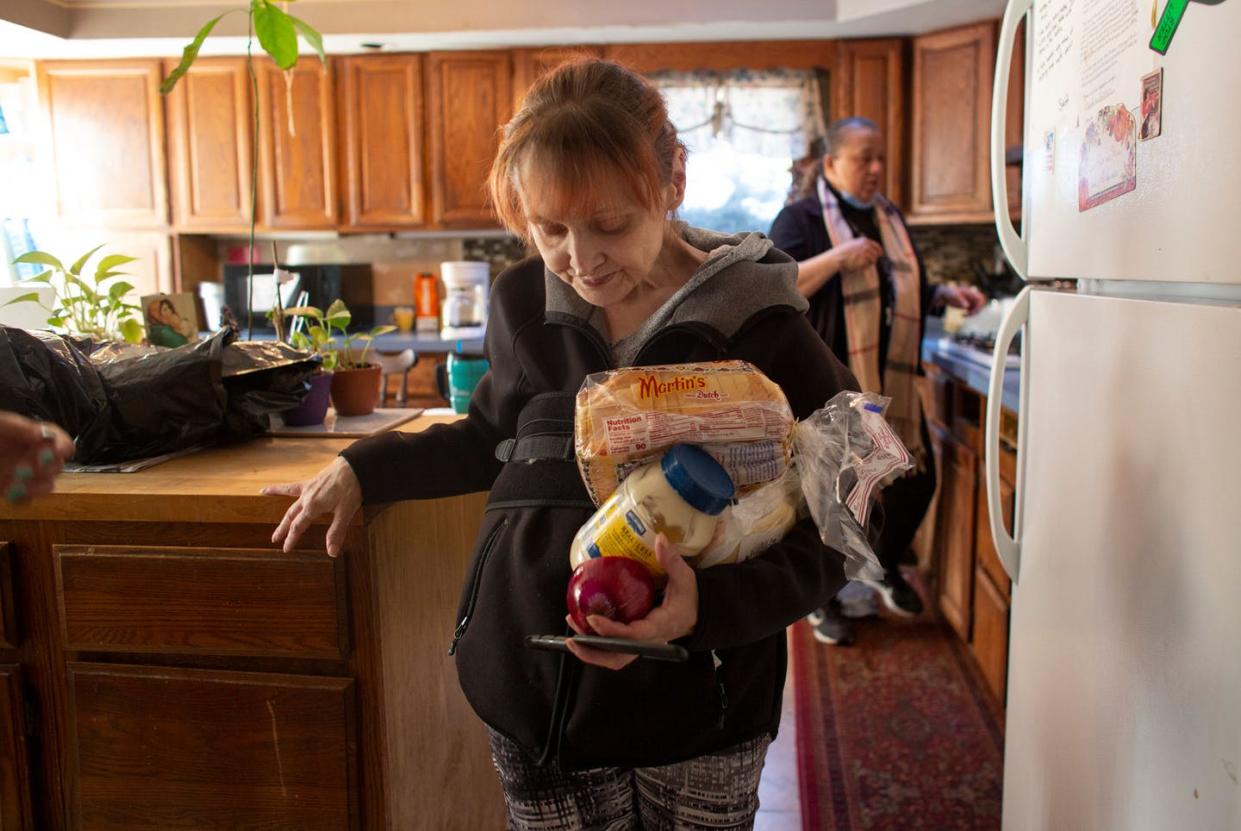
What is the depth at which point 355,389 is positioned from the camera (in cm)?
164

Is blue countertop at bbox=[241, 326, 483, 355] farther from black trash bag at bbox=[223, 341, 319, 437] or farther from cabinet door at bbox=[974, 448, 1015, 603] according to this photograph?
black trash bag at bbox=[223, 341, 319, 437]

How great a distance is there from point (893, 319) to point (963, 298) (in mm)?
484

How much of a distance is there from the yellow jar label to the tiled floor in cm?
127

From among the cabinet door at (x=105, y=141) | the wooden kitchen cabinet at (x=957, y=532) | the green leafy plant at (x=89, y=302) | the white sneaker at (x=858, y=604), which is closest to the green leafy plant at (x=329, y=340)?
the green leafy plant at (x=89, y=302)

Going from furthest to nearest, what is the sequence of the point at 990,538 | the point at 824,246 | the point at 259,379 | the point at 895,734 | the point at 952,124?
the point at 952,124 → the point at 824,246 → the point at 990,538 → the point at 895,734 → the point at 259,379

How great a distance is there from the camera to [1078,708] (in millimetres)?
1099

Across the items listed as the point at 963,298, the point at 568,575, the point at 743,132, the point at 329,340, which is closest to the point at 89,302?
the point at 329,340

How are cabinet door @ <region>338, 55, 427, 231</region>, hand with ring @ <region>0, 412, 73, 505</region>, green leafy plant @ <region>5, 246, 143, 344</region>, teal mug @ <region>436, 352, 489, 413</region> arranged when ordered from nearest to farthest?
hand with ring @ <region>0, 412, 73, 505</region> → green leafy plant @ <region>5, 246, 143, 344</region> → teal mug @ <region>436, 352, 489, 413</region> → cabinet door @ <region>338, 55, 427, 231</region>

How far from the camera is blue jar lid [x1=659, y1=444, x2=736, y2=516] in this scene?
751 mm

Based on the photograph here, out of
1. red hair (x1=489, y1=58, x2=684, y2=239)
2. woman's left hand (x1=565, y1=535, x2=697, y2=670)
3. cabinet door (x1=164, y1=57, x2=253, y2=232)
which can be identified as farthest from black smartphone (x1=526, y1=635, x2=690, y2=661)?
cabinet door (x1=164, y1=57, x2=253, y2=232)

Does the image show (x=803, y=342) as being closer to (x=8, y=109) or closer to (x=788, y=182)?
(x=788, y=182)

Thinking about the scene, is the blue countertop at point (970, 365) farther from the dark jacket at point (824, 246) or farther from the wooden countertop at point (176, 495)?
the wooden countertop at point (176, 495)

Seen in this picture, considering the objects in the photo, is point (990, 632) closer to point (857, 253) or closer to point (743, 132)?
point (857, 253)

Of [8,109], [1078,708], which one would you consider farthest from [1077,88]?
[8,109]
